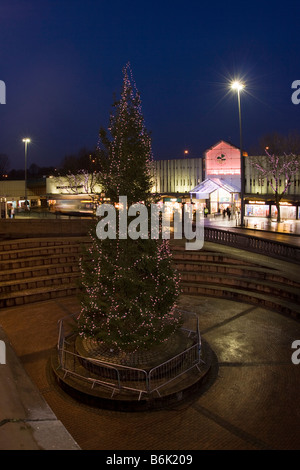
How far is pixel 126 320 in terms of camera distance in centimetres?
870

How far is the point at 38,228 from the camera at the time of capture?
22359mm

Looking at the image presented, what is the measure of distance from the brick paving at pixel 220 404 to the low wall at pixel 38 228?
10.9 metres

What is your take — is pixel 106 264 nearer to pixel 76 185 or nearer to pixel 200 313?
pixel 200 313

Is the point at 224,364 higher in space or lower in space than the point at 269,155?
lower

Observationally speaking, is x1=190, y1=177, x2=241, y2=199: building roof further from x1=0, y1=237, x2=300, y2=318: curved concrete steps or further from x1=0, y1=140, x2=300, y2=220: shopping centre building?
x1=0, y1=237, x2=300, y2=318: curved concrete steps

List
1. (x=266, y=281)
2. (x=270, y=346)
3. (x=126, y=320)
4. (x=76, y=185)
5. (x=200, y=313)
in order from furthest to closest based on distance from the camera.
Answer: (x=76, y=185)
(x=266, y=281)
(x=200, y=313)
(x=270, y=346)
(x=126, y=320)

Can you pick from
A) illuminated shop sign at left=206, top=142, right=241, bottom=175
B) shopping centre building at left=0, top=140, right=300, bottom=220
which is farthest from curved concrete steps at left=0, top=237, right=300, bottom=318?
illuminated shop sign at left=206, top=142, right=241, bottom=175

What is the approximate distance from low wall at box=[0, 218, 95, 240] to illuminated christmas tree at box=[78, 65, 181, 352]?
13506 millimetres

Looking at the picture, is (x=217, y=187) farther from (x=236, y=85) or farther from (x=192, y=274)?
(x=192, y=274)

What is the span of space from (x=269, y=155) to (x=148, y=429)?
3776 cm

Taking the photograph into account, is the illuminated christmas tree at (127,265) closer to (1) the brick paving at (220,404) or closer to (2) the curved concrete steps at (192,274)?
(1) the brick paving at (220,404)

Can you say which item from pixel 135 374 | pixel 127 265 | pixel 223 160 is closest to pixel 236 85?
pixel 223 160

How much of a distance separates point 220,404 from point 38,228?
17.6 metres
